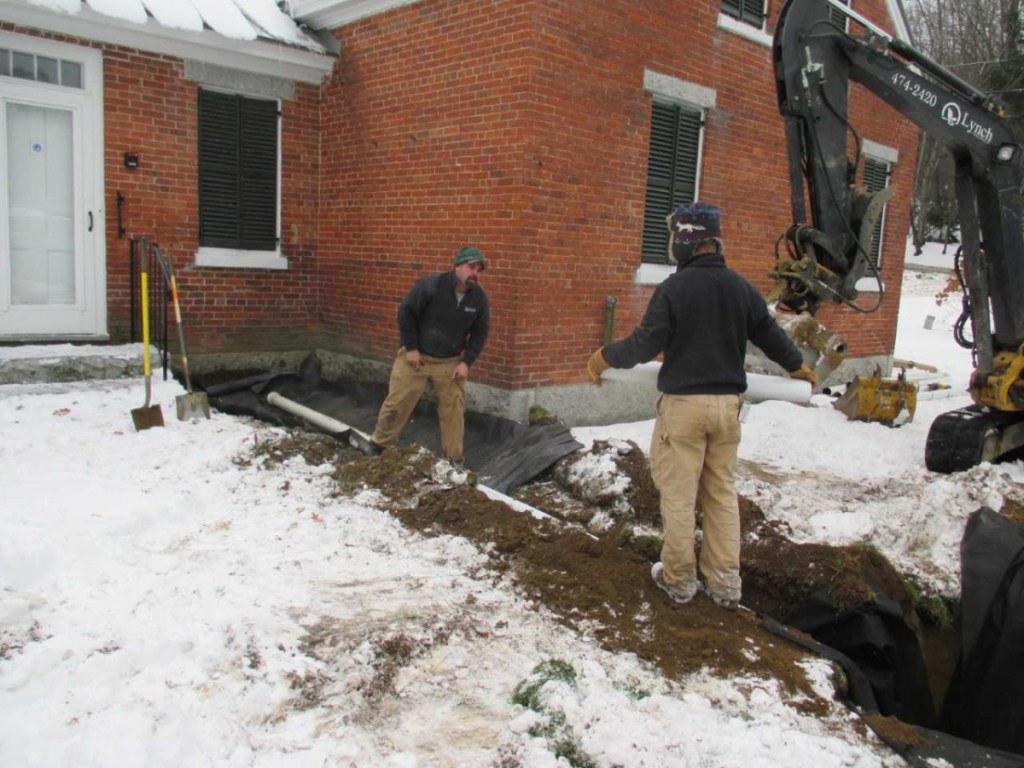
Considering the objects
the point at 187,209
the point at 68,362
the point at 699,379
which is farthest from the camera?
the point at 187,209

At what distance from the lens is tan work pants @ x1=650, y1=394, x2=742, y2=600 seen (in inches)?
165

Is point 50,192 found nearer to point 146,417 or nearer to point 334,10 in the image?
point 146,417

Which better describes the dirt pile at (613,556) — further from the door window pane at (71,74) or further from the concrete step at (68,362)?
the door window pane at (71,74)

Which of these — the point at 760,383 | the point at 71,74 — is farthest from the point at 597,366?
the point at 71,74

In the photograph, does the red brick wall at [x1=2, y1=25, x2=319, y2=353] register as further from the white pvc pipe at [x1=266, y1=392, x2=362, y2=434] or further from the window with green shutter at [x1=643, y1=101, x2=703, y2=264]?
the window with green shutter at [x1=643, y1=101, x2=703, y2=264]

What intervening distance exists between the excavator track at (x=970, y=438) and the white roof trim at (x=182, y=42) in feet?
24.5

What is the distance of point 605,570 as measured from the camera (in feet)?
15.0

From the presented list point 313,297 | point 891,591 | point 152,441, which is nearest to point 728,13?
point 313,297

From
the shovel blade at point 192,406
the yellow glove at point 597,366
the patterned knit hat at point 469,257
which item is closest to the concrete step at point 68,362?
the shovel blade at point 192,406

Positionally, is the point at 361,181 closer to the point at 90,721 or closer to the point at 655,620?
the point at 655,620

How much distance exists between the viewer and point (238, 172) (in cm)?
903

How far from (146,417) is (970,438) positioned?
711cm

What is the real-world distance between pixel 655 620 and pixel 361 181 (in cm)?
656

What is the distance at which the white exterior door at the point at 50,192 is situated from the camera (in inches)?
301
